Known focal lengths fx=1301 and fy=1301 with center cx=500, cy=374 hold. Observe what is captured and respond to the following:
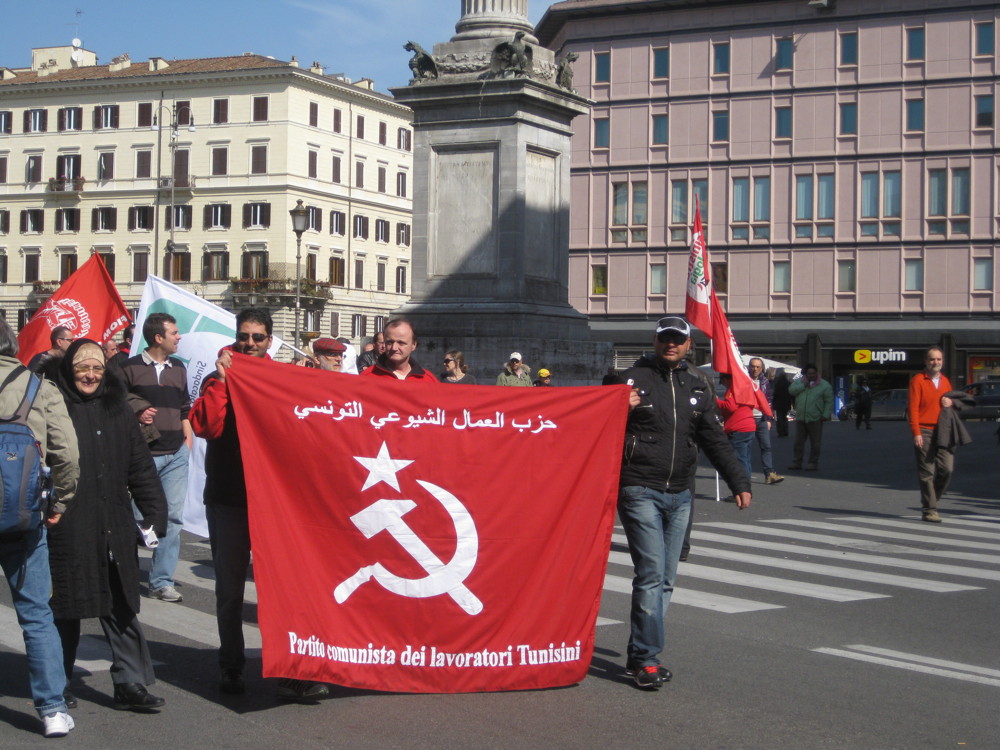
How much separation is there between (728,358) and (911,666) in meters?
9.56

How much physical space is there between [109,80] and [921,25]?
51301 mm

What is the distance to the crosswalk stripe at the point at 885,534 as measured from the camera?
13083 mm

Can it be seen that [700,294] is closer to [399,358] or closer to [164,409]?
[164,409]

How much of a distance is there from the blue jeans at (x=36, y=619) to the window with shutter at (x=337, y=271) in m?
76.4

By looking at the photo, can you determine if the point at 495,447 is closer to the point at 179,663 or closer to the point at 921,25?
the point at 179,663

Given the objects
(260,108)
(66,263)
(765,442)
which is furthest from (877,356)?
(66,263)

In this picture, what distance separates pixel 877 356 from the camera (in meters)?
54.6

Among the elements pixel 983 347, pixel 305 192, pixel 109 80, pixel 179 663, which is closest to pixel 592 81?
pixel 983 347

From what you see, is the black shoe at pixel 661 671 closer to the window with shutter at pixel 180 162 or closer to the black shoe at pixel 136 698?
the black shoe at pixel 136 698

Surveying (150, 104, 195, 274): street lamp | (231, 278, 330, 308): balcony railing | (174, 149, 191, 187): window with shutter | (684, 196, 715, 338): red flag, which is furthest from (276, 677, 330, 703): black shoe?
(174, 149, 191, 187): window with shutter

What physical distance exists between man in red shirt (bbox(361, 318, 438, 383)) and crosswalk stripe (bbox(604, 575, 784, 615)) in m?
2.83

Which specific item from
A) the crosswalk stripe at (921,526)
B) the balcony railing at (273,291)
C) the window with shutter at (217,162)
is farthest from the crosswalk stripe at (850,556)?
the window with shutter at (217,162)

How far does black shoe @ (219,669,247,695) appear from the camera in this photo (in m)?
6.34

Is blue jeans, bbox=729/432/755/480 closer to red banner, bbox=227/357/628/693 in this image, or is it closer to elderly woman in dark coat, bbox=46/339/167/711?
red banner, bbox=227/357/628/693
